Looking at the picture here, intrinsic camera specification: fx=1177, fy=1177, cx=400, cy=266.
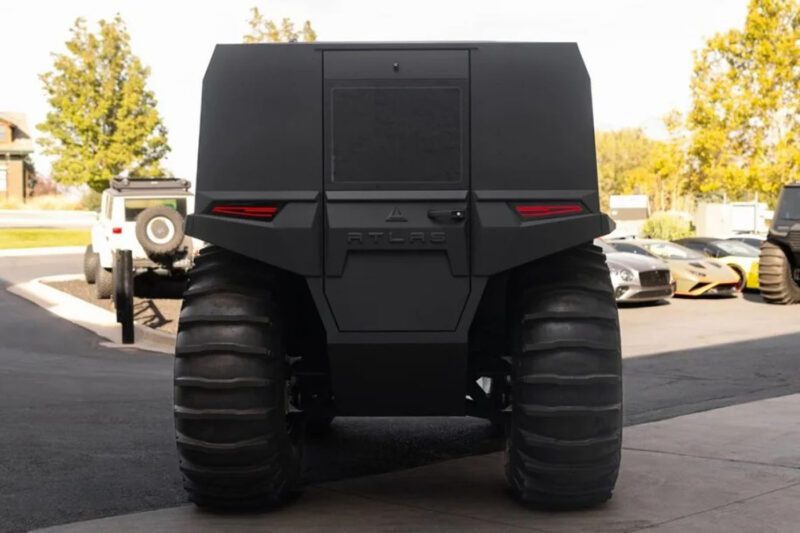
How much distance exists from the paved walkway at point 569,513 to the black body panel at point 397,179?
690 mm

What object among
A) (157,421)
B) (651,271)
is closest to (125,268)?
(157,421)

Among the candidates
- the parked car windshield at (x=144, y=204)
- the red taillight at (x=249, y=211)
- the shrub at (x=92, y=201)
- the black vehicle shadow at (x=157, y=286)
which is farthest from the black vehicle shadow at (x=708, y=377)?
the shrub at (x=92, y=201)

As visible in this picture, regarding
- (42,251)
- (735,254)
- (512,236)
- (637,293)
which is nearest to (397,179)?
(512,236)

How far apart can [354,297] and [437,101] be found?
3.54 ft

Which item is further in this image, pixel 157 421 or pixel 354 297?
pixel 157 421

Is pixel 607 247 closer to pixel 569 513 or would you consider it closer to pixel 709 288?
pixel 709 288

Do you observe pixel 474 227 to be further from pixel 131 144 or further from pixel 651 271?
pixel 131 144

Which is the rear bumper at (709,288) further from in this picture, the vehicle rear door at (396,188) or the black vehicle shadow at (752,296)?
the vehicle rear door at (396,188)

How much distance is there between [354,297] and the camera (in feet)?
19.0

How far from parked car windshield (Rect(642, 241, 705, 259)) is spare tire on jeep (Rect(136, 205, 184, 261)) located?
1022cm

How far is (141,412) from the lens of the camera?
1008cm

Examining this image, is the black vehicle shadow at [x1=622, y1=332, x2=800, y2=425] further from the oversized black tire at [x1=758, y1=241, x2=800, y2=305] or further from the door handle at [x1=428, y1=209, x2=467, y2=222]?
the oversized black tire at [x1=758, y1=241, x2=800, y2=305]

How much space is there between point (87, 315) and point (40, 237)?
26861 mm

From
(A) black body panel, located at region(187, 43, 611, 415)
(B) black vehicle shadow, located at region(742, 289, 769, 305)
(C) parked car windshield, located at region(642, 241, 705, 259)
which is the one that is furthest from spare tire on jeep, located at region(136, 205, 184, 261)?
(A) black body panel, located at region(187, 43, 611, 415)
